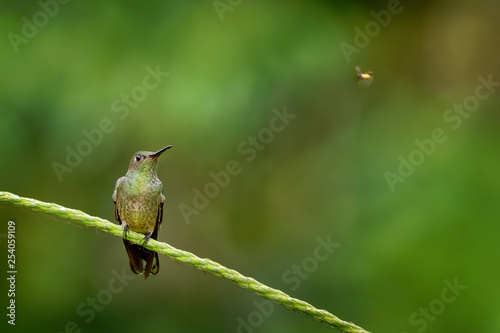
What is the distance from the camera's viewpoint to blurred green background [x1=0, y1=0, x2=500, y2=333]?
18.0 ft

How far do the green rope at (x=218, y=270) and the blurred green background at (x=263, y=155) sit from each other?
305 cm

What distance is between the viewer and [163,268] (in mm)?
7230

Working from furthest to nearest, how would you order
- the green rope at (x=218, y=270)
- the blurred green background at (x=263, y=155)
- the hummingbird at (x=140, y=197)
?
1. the blurred green background at (x=263, y=155)
2. the hummingbird at (x=140, y=197)
3. the green rope at (x=218, y=270)

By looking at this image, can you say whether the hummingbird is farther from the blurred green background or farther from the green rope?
the blurred green background

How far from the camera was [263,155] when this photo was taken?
708 cm

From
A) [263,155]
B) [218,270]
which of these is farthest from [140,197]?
[263,155]

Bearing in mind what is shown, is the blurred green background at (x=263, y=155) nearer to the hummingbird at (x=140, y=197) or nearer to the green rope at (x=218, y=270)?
the hummingbird at (x=140, y=197)

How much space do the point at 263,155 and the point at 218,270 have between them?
504cm

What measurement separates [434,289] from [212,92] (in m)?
2.65

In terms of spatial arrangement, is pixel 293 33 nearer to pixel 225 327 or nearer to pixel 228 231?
pixel 228 231

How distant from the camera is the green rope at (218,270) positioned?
1.91 metres

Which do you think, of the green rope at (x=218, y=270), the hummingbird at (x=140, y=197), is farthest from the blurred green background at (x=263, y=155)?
the green rope at (x=218, y=270)

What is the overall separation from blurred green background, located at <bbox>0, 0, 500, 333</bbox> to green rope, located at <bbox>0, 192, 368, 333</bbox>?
3050 mm

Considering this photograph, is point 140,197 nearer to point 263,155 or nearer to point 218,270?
point 218,270
